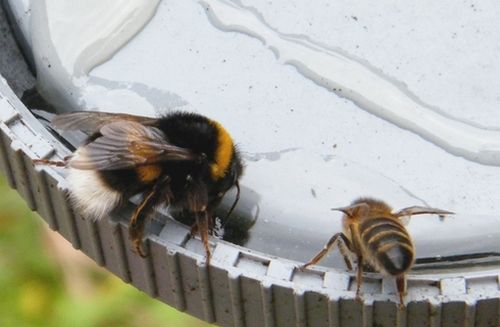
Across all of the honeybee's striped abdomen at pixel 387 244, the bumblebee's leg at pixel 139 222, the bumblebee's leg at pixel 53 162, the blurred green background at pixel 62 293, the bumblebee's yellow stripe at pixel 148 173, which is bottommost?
the blurred green background at pixel 62 293

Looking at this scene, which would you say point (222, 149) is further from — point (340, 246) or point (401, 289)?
point (401, 289)

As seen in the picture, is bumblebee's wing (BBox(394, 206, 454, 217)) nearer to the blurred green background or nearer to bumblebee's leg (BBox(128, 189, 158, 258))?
bumblebee's leg (BBox(128, 189, 158, 258))

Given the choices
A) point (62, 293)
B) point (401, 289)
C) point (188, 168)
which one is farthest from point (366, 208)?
point (62, 293)

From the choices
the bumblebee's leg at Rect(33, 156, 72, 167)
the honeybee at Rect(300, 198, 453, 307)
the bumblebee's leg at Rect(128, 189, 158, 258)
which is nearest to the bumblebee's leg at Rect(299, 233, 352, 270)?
the honeybee at Rect(300, 198, 453, 307)

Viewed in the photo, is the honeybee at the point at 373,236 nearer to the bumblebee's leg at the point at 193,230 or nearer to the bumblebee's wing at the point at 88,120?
the bumblebee's leg at the point at 193,230

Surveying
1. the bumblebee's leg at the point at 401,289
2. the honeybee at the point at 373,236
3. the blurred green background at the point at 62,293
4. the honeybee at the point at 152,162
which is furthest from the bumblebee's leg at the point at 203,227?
the blurred green background at the point at 62,293

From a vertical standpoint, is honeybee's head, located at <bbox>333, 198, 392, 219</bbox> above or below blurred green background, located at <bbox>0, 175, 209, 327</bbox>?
above
